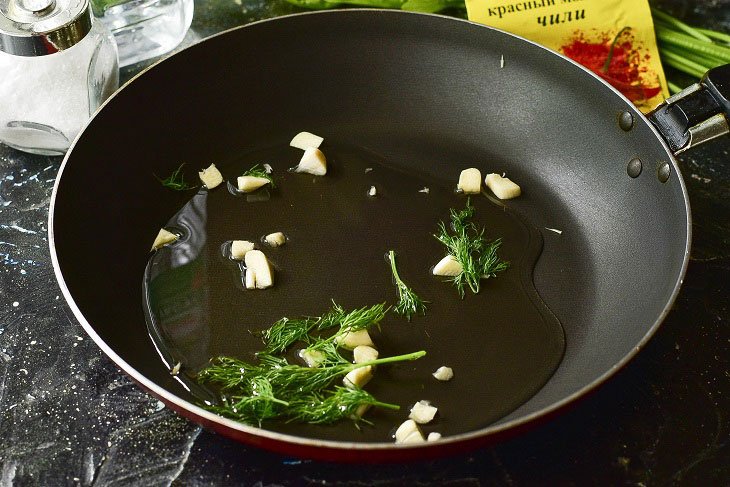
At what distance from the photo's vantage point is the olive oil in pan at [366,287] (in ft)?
3.21

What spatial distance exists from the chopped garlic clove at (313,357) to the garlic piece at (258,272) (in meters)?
0.14

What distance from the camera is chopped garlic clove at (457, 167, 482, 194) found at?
1.21 meters

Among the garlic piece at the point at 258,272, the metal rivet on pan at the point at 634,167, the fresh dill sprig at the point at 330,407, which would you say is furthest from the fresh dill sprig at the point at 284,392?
the metal rivet on pan at the point at 634,167

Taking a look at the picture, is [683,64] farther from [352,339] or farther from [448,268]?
[352,339]

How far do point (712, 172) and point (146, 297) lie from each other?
2.94 feet

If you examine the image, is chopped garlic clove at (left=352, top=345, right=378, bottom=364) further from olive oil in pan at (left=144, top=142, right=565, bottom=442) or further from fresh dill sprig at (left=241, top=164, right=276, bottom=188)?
fresh dill sprig at (left=241, top=164, right=276, bottom=188)

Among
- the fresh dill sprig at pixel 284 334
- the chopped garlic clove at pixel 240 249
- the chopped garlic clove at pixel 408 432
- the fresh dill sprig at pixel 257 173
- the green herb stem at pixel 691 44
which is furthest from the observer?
the green herb stem at pixel 691 44

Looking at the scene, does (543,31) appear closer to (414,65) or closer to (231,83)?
(414,65)

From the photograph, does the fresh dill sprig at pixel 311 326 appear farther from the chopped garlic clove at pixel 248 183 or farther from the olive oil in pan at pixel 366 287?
the chopped garlic clove at pixel 248 183

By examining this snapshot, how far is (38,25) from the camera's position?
1082 millimetres

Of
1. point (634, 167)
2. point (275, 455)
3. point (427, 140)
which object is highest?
point (634, 167)

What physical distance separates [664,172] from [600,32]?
400 millimetres

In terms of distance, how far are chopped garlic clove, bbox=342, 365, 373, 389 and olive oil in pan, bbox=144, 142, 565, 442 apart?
20 millimetres

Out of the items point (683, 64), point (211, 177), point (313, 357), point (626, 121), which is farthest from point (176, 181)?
point (683, 64)
